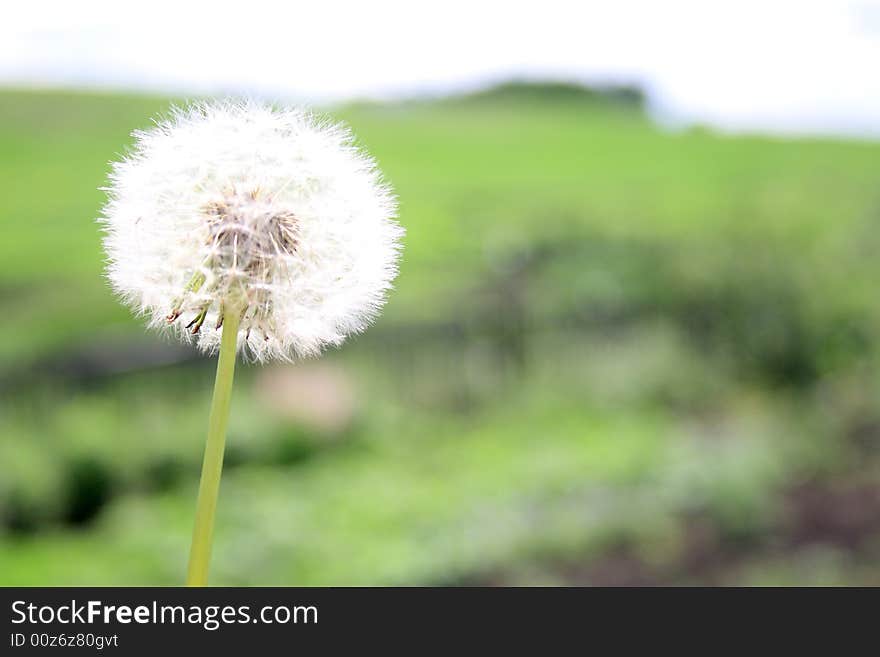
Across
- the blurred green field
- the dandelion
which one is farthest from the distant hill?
the dandelion

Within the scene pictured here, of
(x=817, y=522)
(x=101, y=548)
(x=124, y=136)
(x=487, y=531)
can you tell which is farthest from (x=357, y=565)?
(x=124, y=136)

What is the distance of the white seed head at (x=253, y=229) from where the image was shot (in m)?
0.93

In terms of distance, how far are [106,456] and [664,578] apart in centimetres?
298

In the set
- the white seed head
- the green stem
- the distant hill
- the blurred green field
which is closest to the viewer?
the green stem

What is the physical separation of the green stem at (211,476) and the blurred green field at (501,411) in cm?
376

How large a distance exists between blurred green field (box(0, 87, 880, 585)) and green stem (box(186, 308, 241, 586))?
12.3ft

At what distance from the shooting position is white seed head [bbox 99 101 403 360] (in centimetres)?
93

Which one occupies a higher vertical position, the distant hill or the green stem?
the distant hill

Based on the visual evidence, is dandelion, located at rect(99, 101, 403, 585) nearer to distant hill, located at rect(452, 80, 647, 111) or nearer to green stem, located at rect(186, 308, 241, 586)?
green stem, located at rect(186, 308, 241, 586)

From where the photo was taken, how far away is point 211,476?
75cm

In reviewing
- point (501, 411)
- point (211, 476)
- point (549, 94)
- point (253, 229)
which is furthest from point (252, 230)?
point (549, 94)

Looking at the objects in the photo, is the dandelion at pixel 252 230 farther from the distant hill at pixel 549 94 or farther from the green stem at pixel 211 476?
the distant hill at pixel 549 94

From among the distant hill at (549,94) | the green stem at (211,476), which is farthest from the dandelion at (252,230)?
the distant hill at (549,94)

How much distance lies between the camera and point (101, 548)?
15.0ft
